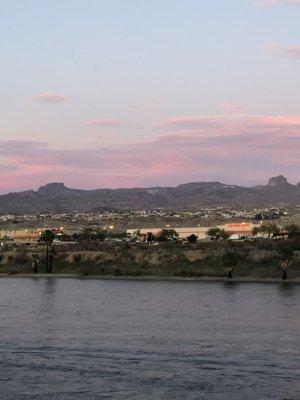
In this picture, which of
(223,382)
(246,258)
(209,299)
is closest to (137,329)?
(223,382)

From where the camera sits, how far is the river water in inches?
1037

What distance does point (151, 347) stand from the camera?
35.2 meters

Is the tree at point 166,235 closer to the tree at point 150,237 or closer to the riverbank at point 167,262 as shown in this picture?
the tree at point 150,237

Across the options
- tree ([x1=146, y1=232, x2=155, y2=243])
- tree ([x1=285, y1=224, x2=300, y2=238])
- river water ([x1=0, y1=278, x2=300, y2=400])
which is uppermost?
tree ([x1=285, y1=224, x2=300, y2=238])

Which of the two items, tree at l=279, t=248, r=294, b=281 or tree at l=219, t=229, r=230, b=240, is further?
tree at l=219, t=229, r=230, b=240

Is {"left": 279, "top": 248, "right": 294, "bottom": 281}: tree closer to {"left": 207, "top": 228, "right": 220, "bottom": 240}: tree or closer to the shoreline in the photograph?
the shoreline

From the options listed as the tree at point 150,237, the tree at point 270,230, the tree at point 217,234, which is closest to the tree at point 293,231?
the tree at point 270,230

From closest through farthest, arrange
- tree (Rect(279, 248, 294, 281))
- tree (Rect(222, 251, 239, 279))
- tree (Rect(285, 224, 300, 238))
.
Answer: tree (Rect(279, 248, 294, 281)) < tree (Rect(222, 251, 239, 279)) < tree (Rect(285, 224, 300, 238))

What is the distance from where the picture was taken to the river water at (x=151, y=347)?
86.4 ft

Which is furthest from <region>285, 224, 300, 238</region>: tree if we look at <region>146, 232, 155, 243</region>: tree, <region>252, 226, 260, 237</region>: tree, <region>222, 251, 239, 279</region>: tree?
<region>222, 251, 239, 279</region>: tree

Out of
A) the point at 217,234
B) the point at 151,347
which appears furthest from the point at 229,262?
the point at 217,234

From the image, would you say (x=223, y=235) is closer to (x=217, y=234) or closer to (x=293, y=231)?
(x=217, y=234)

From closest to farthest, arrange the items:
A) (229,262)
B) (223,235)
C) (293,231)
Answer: (229,262)
(293,231)
(223,235)

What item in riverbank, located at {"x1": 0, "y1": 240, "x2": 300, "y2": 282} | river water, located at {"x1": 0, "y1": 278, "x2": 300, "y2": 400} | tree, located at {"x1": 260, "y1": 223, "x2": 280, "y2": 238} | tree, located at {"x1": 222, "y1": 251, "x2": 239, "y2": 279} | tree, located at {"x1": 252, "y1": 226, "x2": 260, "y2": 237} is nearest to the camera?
river water, located at {"x1": 0, "y1": 278, "x2": 300, "y2": 400}
